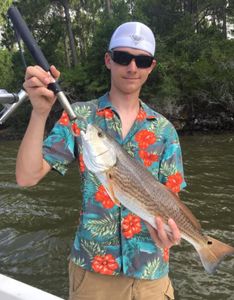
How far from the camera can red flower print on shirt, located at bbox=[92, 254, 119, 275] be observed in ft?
9.23

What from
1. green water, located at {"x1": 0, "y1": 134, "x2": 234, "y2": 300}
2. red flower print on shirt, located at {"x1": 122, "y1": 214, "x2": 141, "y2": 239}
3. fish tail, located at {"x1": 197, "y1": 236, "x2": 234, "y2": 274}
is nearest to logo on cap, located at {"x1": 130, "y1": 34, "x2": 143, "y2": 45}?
red flower print on shirt, located at {"x1": 122, "y1": 214, "x2": 141, "y2": 239}

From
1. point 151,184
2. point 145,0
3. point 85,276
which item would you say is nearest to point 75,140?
point 151,184

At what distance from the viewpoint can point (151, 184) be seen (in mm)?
2549

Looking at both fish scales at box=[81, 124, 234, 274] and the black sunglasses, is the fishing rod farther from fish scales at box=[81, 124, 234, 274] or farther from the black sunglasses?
the black sunglasses

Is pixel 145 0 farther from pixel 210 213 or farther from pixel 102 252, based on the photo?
pixel 102 252

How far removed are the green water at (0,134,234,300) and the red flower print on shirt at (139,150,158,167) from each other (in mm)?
4106

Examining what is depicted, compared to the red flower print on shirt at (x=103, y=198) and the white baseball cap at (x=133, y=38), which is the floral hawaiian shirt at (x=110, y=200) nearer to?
the red flower print on shirt at (x=103, y=198)

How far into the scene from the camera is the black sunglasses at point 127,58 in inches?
112

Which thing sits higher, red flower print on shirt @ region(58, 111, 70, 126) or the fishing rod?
the fishing rod

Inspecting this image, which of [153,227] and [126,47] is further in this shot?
[126,47]

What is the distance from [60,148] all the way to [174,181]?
800 millimetres

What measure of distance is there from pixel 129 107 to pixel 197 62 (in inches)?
1040

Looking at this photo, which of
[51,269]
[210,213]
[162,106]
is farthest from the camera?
[162,106]

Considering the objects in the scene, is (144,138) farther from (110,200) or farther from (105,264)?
(105,264)
